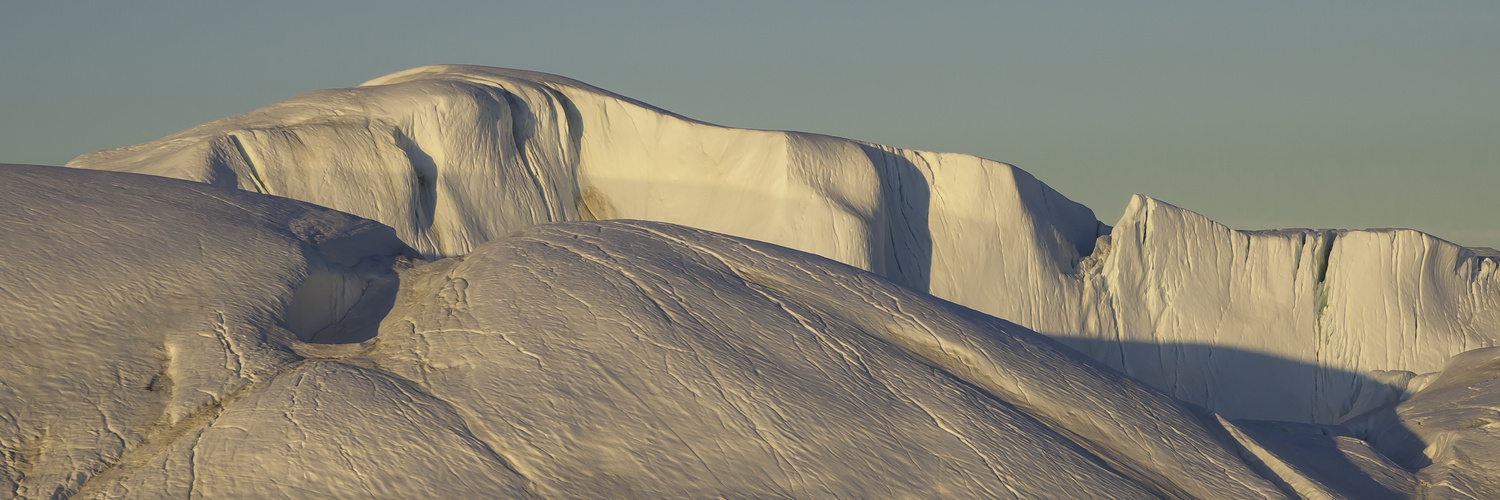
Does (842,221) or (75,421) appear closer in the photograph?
(75,421)

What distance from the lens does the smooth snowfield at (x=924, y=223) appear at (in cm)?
1254

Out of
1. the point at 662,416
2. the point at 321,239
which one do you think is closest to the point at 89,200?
the point at 321,239

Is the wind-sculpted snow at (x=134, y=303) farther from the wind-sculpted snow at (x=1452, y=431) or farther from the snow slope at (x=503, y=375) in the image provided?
the wind-sculpted snow at (x=1452, y=431)

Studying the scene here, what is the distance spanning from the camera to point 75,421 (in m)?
4.96

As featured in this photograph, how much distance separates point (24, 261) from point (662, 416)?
339 cm

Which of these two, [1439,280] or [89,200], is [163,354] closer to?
[89,200]

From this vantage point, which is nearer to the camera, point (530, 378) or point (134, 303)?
point (530, 378)

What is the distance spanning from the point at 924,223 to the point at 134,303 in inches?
387

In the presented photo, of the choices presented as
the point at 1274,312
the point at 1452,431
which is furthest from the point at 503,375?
the point at 1274,312

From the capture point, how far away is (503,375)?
17.9 feet

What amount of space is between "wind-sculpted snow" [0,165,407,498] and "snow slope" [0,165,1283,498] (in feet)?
0.05

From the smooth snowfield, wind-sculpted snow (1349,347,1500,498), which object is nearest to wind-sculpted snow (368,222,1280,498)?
wind-sculpted snow (1349,347,1500,498)

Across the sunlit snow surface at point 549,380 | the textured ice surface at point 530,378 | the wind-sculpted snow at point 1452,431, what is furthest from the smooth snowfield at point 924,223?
the textured ice surface at point 530,378

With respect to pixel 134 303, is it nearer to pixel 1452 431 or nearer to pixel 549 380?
pixel 549 380
